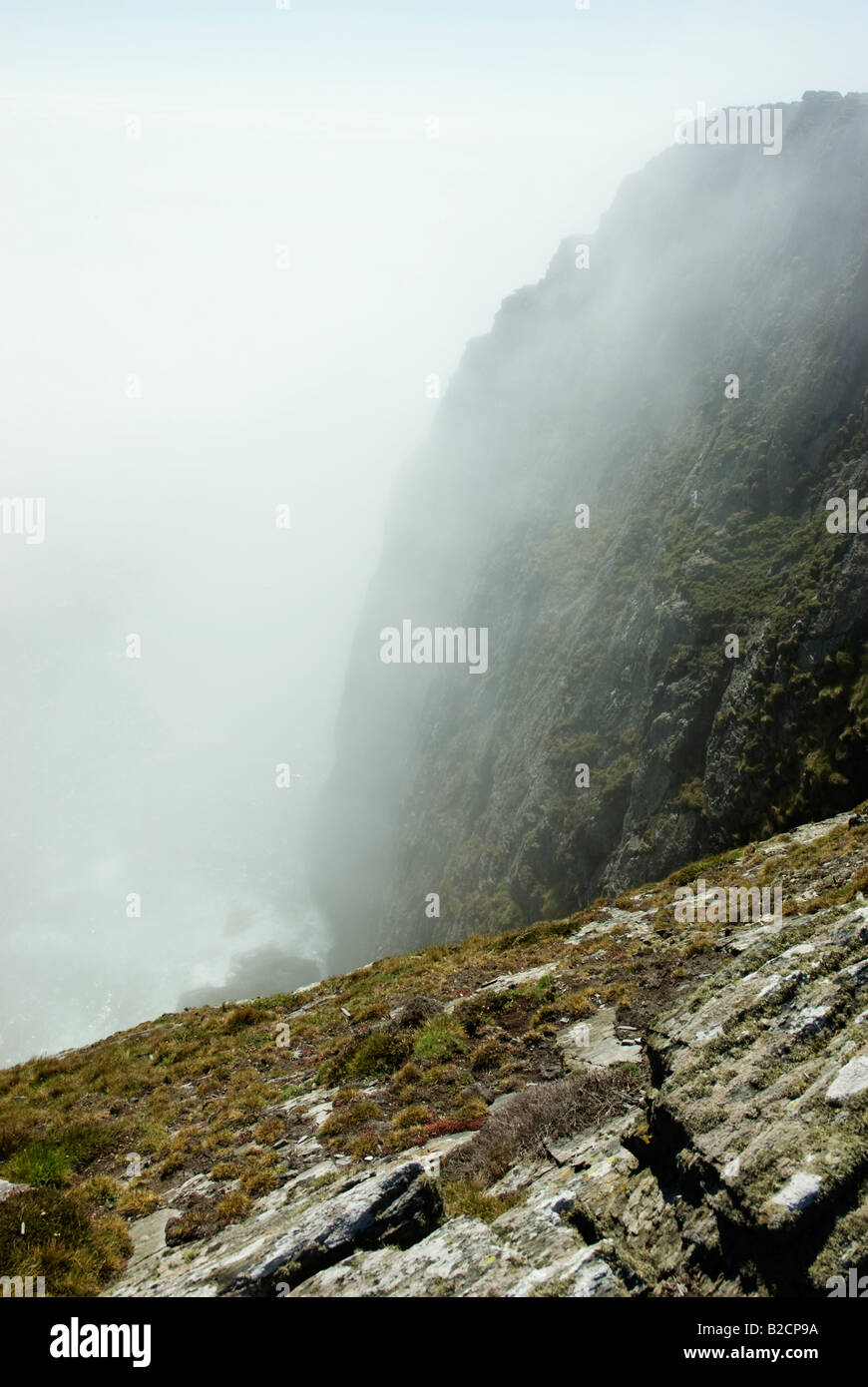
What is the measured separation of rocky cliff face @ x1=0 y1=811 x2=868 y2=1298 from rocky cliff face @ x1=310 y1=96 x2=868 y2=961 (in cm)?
1422

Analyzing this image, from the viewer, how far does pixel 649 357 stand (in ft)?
222

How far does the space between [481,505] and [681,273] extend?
142ft

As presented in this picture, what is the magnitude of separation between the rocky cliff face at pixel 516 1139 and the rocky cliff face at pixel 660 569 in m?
14.2

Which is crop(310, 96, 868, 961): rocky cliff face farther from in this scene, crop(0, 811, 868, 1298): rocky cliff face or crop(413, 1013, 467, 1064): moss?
crop(413, 1013, 467, 1064): moss

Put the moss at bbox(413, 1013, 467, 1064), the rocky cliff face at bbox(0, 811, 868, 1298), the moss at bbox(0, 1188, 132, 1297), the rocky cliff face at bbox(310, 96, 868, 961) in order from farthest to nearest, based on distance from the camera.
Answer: the rocky cliff face at bbox(310, 96, 868, 961)
the moss at bbox(413, 1013, 467, 1064)
the moss at bbox(0, 1188, 132, 1297)
the rocky cliff face at bbox(0, 811, 868, 1298)

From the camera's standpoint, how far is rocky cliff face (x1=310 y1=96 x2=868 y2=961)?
3397 centimetres

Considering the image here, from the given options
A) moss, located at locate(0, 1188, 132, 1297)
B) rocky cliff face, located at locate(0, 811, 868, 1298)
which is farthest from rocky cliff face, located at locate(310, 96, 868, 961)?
moss, located at locate(0, 1188, 132, 1297)

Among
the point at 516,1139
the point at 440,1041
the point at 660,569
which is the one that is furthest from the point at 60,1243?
the point at 660,569

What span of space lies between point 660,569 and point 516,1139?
44436mm

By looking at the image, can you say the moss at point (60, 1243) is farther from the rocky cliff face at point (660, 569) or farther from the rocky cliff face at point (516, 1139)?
the rocky cliff face at point (660, 569)

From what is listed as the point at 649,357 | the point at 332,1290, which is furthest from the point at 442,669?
the point at 332,1290

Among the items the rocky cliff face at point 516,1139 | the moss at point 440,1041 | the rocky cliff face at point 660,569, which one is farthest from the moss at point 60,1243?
the rocky cliff face at point 660,569

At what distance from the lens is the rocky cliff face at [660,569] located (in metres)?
34.0
